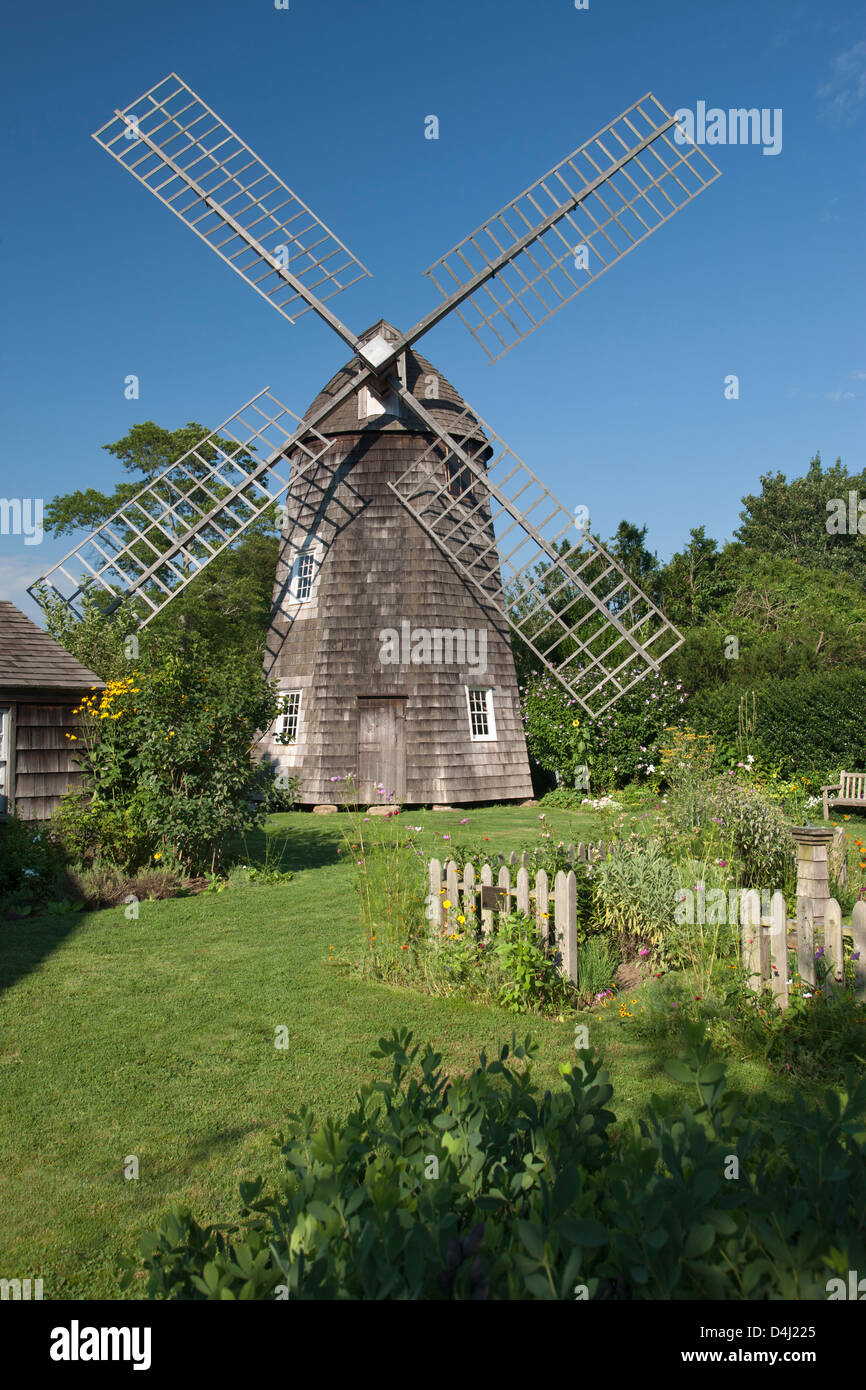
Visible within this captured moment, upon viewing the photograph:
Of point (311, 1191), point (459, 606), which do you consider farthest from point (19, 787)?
point (311, 1191)

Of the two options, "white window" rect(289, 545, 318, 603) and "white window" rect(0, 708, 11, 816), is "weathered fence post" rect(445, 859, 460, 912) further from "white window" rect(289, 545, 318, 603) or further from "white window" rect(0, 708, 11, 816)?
"white window" rect(289, 545, 318, 603)

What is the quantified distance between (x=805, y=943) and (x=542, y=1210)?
4246 mm

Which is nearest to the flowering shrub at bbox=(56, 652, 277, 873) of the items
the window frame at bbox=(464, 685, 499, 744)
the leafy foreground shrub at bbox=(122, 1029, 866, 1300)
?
the window frame at bbox=(464, 685, 499, 744)

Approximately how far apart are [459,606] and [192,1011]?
41.8 feet

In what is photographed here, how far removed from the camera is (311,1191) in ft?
6.42

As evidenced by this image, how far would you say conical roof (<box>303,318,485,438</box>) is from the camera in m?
17.9

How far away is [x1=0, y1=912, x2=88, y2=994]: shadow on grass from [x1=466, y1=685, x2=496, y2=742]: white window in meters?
10.1

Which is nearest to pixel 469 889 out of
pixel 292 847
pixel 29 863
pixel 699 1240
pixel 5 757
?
pixel 699 1240

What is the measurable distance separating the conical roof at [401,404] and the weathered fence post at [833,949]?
47.4 feet

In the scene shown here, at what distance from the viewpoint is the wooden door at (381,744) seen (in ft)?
56.9

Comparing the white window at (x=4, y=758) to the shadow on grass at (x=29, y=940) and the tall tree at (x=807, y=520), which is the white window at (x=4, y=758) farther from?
the tall tree at (x=807, y=520)

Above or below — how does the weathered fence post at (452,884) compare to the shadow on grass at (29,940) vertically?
above

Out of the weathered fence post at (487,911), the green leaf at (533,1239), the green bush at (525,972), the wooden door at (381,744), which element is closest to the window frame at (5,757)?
the wooden door at (381,744)
